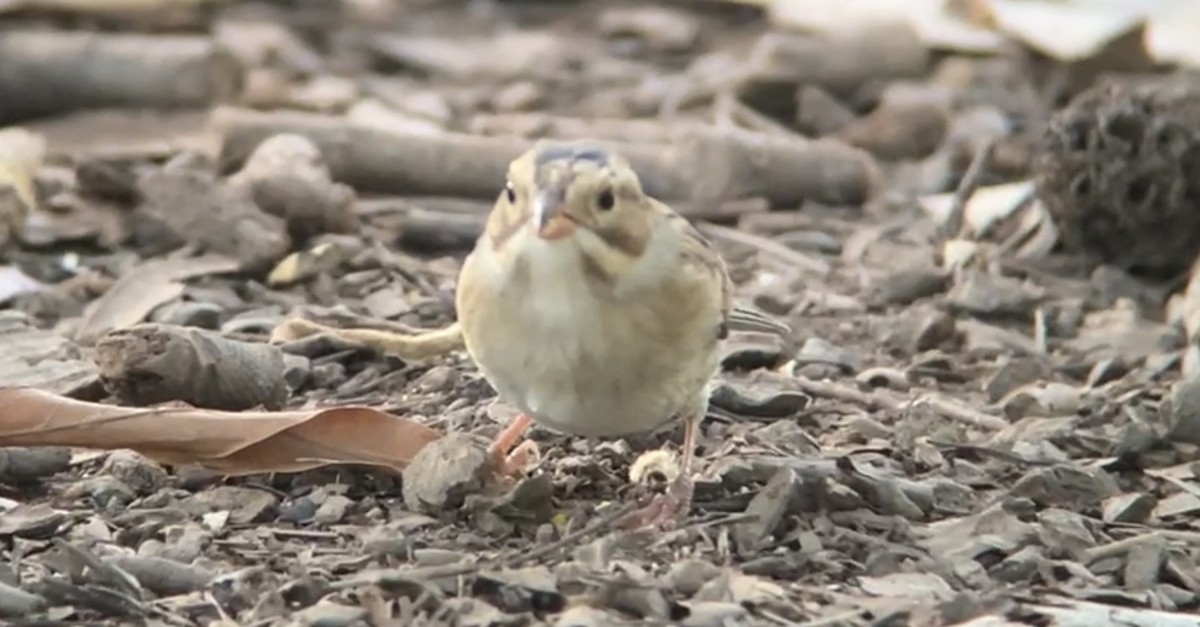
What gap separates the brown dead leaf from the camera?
12.4 ft

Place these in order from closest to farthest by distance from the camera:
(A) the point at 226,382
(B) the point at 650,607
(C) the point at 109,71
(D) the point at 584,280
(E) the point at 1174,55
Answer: (B) the point at 650,607, (D) the point at 584,280, (A) the point at 226,382, (C) the point at 109,71, (E) the point at 1174,55

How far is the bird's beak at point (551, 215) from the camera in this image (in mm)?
3254

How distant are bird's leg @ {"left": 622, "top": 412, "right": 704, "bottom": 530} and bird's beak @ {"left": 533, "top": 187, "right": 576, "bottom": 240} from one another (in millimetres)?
586

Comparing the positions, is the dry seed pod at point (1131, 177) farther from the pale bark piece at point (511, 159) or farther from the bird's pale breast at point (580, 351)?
the bird's pale breast at point (580, 351)

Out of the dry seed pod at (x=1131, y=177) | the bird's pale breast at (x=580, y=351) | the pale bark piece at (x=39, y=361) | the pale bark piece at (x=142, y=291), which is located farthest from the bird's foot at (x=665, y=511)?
the dry seed pod at (x=1131, y=177)

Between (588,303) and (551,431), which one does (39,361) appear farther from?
(588,303)

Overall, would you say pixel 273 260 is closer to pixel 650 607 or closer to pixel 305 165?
pixel 305 165

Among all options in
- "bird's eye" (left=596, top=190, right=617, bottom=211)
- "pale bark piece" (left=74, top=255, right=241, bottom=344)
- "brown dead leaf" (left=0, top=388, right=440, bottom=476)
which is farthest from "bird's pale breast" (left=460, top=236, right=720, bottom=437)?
"pale bark piece" (left=74, top=255, right=241, bottom=344)

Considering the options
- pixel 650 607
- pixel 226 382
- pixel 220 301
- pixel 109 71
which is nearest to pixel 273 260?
pixel 220 301

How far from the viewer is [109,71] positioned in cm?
717

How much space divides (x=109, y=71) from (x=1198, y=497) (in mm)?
4559

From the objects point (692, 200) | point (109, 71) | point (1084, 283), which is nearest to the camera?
point (1084, 283)

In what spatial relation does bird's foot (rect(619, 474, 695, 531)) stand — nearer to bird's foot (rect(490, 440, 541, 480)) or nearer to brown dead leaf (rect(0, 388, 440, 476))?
bird's foot (rect(490, 440, 541, 480))

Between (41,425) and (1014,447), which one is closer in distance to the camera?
(41,425)
